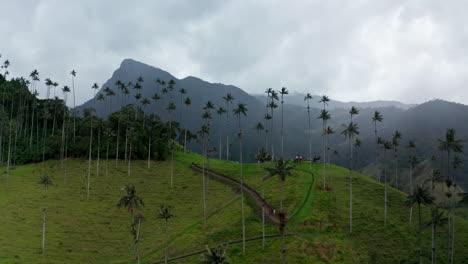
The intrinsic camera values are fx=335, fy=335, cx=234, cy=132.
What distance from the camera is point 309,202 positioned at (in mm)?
102812

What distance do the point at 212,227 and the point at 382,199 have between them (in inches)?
2233

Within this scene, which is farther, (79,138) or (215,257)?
(79,138)

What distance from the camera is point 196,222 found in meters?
99.1

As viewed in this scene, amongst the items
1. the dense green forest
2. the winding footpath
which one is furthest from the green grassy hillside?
the dense green forest

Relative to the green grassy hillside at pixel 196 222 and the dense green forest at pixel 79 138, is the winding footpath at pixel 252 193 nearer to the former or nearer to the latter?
the green grassy hillside at pixel 196 222

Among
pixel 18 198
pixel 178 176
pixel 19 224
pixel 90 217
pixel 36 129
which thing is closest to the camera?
pixel 19 224

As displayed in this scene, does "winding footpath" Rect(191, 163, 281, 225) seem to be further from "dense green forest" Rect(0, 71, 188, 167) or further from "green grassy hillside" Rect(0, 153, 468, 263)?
"dense green forest" Rect(0, 71, 188, 167)

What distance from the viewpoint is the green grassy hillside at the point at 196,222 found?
78.9 meters

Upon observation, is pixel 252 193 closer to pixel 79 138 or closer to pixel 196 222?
pixel 196 222

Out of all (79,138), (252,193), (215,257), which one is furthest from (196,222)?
(79,138)

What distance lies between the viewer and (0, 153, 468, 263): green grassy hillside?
259ft

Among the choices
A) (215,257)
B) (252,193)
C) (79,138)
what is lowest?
(215,257)

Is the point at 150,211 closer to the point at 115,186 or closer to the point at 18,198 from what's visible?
the point at 115,186

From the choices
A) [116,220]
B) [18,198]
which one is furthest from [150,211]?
[18,198]
